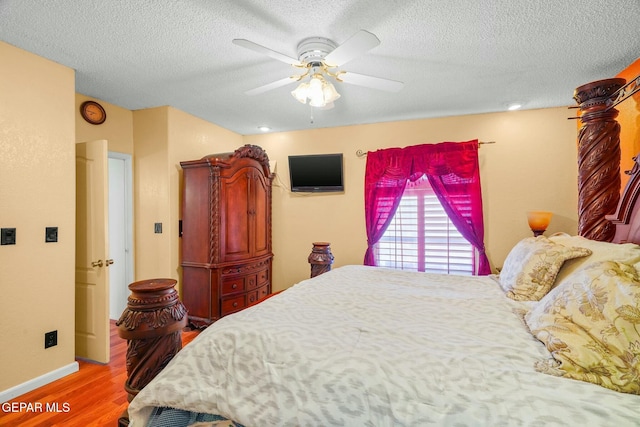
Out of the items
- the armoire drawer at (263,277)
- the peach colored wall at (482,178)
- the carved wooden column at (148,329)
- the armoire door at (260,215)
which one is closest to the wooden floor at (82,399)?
the carved wooden column at (148,329)

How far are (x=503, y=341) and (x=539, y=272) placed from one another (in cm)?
80

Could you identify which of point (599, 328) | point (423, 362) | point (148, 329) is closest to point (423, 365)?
point (423, 362)

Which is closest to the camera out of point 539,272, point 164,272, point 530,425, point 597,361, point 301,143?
point 530,425

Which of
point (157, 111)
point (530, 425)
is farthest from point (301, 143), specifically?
point (530, 425)

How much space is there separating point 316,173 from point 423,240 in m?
1.66

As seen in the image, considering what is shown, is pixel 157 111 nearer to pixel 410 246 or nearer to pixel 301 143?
pixel 301 143

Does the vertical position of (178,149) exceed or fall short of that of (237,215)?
it exceeds it

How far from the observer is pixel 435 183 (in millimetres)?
3520

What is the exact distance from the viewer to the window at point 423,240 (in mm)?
3508

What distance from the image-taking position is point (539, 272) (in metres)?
1.68

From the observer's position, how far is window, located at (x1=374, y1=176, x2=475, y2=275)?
3.51m

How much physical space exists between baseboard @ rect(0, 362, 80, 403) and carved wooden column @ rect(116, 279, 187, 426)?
1429 millimetres

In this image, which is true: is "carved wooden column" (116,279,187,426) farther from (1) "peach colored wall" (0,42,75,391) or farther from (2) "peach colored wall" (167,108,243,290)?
(2) "peach colored wall" (167,108,243,290)

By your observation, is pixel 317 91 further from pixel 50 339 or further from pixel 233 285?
pixel 50 339
